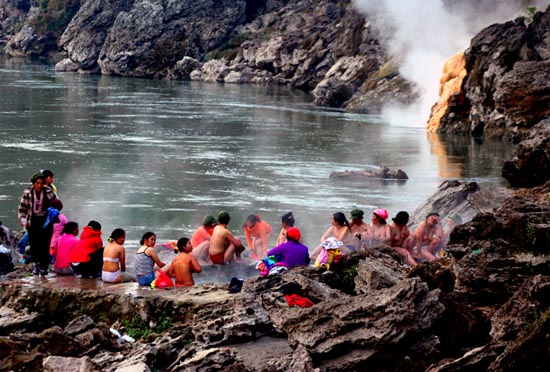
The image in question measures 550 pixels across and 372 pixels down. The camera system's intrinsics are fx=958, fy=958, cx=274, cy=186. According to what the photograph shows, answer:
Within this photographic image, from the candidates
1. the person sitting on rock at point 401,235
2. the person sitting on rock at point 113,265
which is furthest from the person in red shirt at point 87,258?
the person sitting on rock at point 401,235

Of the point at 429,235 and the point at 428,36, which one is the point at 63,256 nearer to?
the point at 429,235

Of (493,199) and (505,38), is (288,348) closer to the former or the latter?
(493,199)

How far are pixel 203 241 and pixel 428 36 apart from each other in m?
68.7

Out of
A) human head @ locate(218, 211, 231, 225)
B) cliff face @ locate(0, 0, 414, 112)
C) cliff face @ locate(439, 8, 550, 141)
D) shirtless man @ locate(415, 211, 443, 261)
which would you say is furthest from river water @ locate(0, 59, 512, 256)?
cliff face @ locate(0, 0, 414, 112)

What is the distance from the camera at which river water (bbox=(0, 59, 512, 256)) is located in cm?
3038

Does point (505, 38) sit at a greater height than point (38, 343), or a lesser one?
greater

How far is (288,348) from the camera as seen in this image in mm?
11180

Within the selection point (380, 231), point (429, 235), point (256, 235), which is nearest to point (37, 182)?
point (256, 235)

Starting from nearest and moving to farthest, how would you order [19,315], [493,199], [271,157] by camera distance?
[19,315], [493,199], [271,157]

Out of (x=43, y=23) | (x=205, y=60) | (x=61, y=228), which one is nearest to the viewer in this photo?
(x=61, y=228)

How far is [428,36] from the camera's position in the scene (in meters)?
84.4

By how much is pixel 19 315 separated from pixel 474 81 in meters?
45.2

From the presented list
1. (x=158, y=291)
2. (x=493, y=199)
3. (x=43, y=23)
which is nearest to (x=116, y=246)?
(x=158, y=291)

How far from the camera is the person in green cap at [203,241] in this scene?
1838cm
